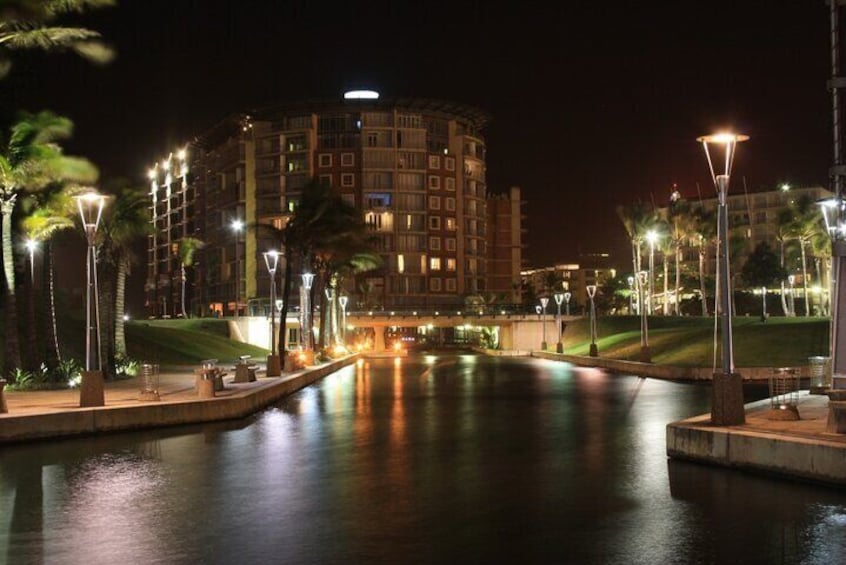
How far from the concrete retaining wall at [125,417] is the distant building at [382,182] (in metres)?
104

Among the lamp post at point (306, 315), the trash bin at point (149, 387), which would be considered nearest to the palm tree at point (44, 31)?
the trash bin at point (149, 387)

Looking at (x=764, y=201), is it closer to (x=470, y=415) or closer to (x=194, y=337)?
(x=194, y=337)

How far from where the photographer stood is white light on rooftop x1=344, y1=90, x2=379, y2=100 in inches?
5541

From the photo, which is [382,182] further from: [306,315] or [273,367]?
[273,367]

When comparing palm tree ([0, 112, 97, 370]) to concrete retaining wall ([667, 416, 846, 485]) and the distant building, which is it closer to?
concrete retaining wall ([667, 416, 846, 485])

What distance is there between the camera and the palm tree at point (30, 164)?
101 feet

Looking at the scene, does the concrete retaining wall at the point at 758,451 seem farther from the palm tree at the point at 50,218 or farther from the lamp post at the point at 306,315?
the lamp post at the point at 306,315

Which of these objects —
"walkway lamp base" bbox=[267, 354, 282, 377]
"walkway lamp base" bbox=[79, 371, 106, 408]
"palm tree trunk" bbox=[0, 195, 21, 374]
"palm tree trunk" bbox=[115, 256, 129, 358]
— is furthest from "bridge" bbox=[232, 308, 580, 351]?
"walkway lamp base" bbox=[79, 371, 106, 408]

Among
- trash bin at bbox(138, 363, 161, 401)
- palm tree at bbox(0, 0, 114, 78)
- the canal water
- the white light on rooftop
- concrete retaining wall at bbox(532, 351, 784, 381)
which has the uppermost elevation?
the white light on rooftop

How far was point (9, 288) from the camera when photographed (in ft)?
106

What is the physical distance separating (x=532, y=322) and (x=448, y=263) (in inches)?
1360

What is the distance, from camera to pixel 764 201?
162 m

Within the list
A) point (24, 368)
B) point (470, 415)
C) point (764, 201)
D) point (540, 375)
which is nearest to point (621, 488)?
point (470, 415)

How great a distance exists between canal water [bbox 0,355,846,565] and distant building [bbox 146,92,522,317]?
110174 millimetres
